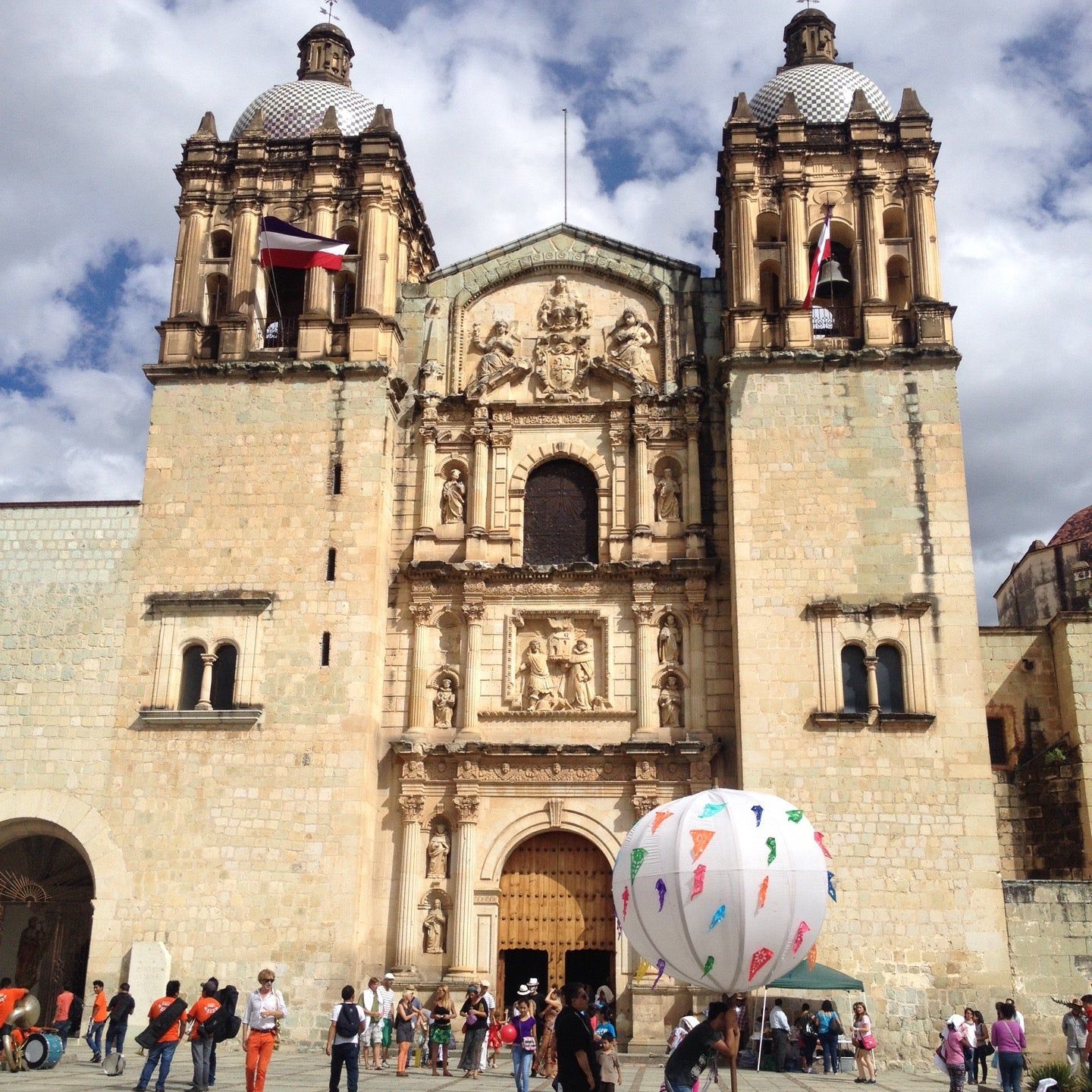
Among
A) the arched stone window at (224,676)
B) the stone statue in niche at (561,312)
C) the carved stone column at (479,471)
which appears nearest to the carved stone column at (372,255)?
the carved stone column at (479,471)

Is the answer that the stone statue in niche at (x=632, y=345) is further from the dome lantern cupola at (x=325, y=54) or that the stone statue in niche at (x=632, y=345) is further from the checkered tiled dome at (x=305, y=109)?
the dome lantern cupola at (x=325, y=54)

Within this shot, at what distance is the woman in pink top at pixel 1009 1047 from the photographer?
14.9 metres

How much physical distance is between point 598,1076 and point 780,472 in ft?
47.6

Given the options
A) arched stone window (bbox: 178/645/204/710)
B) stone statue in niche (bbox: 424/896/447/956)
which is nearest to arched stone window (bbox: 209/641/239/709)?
arched stone window (bbox: 178/645/204/710)

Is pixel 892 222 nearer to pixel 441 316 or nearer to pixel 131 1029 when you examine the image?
pixel 441 316

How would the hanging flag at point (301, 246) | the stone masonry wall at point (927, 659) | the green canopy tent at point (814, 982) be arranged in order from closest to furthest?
the green canopy tent at point (814, 982) → the stone masonry wall at point (927, 659) → the hanging flag at point (301, 246)

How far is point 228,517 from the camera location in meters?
23.3

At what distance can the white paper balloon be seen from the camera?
943cm

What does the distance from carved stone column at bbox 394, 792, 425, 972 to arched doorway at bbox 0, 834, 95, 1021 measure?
5531 millimetres

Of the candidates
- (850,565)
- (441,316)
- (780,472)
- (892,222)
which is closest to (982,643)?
(850,565)

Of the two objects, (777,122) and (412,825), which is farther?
(777,122)

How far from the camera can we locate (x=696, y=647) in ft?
74.8

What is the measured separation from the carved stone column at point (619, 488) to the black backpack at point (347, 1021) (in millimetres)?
11732

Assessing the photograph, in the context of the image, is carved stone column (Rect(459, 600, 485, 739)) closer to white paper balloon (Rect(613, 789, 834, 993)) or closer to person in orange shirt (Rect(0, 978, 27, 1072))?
person in orange shirt (Rect(0, 978, 27, 1072))
